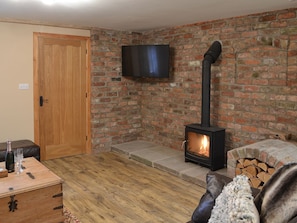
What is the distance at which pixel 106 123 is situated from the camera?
18.1 ft

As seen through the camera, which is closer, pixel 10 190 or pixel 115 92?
pixel 10 190

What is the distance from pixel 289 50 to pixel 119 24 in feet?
8.60

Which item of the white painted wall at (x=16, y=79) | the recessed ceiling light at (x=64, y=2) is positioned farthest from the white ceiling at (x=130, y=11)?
the white painted wall at (x=16, y=79)

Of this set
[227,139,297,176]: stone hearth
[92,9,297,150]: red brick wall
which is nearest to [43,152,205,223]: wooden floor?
[227,139,297,176]: stone hearth

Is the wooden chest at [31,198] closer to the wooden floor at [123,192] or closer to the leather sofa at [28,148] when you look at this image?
the wooden floor at [123,192]

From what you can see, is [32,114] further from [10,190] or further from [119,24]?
[10,190]

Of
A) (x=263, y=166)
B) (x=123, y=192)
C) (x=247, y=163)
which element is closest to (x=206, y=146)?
(x=247, y=163)

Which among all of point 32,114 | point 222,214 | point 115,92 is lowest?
point 222,214

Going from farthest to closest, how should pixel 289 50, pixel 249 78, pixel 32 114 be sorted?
pixel 32 114, pixel 249 78, pixel 289 50

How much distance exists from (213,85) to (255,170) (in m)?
1.66

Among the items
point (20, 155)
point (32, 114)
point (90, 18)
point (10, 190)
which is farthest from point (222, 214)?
point (32, 114)

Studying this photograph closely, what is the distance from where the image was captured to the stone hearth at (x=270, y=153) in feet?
9.73

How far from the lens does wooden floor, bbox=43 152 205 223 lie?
3.08 meters

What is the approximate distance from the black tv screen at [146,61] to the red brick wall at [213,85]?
18 cm
